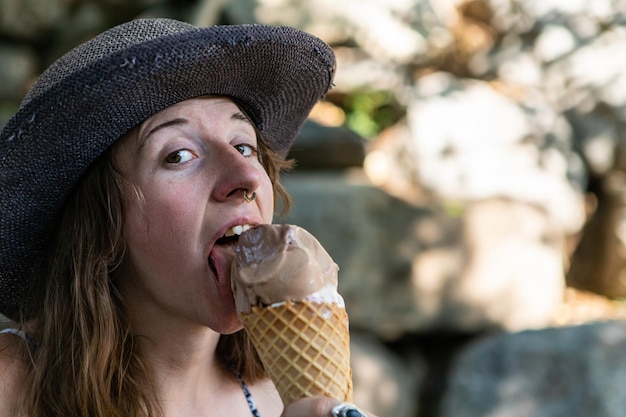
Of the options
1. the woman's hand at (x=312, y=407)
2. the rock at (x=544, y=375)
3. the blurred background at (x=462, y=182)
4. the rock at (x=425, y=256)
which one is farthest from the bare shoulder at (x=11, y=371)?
the rock at (x=544, y=375)

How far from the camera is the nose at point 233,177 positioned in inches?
82.5

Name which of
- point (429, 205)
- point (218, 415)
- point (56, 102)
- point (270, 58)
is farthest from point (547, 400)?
point (56, 102)

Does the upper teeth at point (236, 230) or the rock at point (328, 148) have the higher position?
the upper teeth at point (236, 230)

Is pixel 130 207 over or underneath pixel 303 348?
over

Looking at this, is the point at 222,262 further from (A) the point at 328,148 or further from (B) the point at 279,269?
(A) the point at 328,148

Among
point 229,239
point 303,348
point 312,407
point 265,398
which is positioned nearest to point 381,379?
point 265,398

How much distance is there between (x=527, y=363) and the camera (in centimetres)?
557

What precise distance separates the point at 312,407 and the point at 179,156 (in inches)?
32.2

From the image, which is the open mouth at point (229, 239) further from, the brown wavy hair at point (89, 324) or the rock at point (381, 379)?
the rock at point (381, 379)

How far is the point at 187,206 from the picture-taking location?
6.92ft

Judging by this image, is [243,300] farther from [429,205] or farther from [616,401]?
[429,205]

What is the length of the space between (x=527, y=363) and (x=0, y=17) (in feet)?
18.7

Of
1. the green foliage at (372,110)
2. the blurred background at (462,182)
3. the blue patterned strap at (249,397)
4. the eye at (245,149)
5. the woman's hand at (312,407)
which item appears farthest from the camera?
the green foliage at (372,110)

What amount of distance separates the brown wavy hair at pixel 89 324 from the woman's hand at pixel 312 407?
27.6 inches
